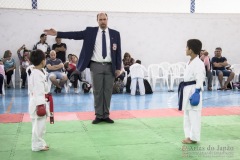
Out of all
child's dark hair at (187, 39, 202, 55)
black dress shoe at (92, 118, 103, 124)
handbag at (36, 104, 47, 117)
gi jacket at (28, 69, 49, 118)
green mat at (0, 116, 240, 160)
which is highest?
child's dark hair at (187, 39, 202, 55)

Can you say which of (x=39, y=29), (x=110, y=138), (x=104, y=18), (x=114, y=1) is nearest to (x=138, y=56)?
(x=114, y=1)

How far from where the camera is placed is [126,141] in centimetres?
455

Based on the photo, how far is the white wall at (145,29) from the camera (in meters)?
12.4

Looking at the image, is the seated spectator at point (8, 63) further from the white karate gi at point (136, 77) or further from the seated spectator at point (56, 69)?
the white karate gi at point (136, 77)

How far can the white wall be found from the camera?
12359 mm

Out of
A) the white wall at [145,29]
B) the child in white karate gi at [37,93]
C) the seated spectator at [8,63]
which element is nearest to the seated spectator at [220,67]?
the white wall at [145,29]

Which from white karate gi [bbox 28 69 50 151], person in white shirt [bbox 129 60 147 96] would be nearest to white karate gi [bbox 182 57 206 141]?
white karate gi [bbox 28 69 50 151]

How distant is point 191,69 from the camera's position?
4.27 m

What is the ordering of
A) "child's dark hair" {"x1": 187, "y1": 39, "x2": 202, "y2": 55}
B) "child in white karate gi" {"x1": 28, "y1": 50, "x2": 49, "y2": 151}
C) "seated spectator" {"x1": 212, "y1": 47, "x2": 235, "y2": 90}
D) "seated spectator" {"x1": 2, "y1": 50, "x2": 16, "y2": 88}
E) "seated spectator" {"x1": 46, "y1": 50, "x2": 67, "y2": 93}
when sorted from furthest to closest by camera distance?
"seated spectator" {"x1": 212, "y1": 47, "x2": 235, "y2": 90} → "seated spectator" {"x1": 2, "y1": 50, "x2": 16, "y2": 88} → "seated spectator" {"x1": 46, "y1": 50, "x2": 67, "y2": 93} → "child's dark hair" {"x1": 187, "y1": 39, "x2": 202, "y2": 55} → "child in white karate gi" {"x1": 28, "y1": 50, "x2": 49, "y2": 151}

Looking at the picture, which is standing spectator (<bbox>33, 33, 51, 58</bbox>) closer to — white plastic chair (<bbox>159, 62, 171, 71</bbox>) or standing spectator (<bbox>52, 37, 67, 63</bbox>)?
standing spectator (<bbox>52, 37, 67, 63</bbox>)

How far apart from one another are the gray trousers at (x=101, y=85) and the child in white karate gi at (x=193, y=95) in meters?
1.89

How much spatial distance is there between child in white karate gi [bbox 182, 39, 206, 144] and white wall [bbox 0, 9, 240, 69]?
9000mm

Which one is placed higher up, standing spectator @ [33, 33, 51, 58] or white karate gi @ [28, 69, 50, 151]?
standing spectator @ [33, 33, 51, 58]

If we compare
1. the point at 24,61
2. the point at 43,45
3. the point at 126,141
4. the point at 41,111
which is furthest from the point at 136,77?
the point at 41,111
